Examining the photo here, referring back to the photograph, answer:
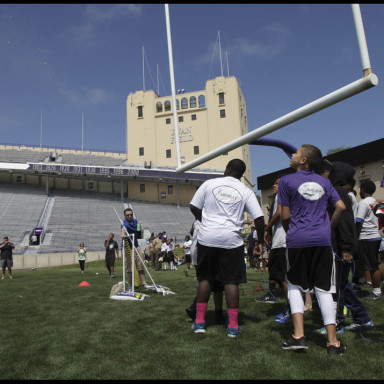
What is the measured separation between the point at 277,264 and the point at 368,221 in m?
1.84

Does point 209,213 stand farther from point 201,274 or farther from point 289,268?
point 289,268

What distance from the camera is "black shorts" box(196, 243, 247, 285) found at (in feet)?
11.8

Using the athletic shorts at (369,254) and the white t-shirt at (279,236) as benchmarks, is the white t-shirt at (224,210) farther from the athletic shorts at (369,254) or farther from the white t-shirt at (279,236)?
the athletic shorts at (369,254)

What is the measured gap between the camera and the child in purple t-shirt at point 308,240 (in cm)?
303

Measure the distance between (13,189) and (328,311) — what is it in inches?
1813

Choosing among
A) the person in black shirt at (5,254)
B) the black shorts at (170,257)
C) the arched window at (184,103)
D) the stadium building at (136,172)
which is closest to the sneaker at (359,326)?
the person in black shirt at (5,254)

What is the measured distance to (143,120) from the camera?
51156 millimetres

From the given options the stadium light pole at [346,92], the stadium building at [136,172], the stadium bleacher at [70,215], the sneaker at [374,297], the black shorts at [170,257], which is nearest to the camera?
the stadium light pole at [346,92]

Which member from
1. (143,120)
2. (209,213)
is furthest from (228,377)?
(143,120)

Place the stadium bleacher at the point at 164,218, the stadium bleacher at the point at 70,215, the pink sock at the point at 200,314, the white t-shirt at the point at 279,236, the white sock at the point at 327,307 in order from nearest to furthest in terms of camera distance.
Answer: the white sock at the point at 327,307 → the pink sock at the point at 200,314 → the white t-shirt at the point at 279,236 → the stadium bleacher at the point at 70,215 → the stadium bleacher at the point at 164,218

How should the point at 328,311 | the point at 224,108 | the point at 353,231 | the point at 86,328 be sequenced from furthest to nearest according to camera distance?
the point at 224,108 < the point at 86,328 < the point at 353,231 < the point at 328,311

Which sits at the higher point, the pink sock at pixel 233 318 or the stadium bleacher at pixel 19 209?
the stadium bleacher at pixel 19 209

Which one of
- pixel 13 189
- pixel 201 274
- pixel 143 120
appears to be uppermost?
pixel 143 120

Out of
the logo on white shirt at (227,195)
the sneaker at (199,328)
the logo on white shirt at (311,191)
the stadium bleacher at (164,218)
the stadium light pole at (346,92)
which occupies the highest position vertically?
the stadium bleacher at (164,218)
